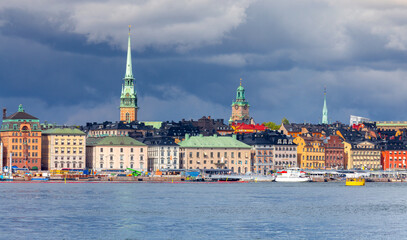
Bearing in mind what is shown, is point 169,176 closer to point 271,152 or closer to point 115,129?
point 271,152

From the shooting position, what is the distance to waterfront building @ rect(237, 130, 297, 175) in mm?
170750

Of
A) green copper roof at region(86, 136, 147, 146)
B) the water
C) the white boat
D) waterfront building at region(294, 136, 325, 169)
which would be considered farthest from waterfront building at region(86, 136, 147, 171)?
the water

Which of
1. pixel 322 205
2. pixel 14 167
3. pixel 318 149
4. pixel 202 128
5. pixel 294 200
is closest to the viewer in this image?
pixel 322 205

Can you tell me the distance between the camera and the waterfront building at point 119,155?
160 m

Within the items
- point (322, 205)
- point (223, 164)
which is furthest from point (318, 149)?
point (322, 205)

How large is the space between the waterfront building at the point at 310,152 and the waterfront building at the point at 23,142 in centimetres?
4729

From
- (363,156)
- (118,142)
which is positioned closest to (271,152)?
(363,156)

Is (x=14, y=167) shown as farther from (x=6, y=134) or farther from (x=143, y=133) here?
(x=143, y=133)

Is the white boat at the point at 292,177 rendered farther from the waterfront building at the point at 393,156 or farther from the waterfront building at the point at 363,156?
the waterfront building at the point at 393,156

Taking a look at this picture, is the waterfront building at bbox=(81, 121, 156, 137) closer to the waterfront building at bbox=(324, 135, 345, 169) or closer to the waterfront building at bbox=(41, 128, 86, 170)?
the waterfront building at bbox=(41, 128, 86, 170)

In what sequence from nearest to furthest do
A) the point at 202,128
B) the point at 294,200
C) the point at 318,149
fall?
the point at 294,200
the point at 318,149
the point at 202,128

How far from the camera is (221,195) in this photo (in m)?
99.2

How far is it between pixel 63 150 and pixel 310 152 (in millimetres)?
44699

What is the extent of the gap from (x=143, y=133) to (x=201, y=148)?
24.5 m
